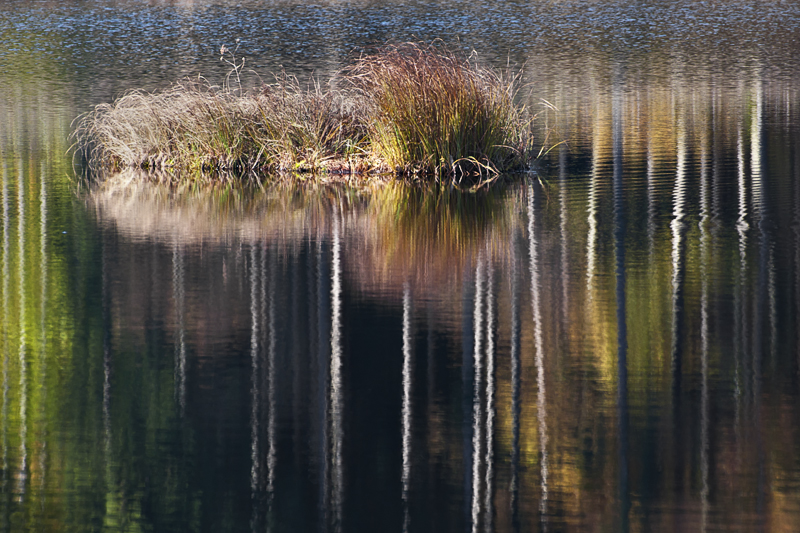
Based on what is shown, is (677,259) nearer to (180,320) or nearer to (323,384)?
(323,384)

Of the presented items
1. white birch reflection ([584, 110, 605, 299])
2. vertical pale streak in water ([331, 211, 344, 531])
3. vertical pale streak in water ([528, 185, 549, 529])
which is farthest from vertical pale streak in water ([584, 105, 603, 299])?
vertical pale streak in water ([331, 211, 344, 531])

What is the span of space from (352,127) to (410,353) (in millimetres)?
10165

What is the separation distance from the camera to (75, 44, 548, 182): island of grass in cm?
1393

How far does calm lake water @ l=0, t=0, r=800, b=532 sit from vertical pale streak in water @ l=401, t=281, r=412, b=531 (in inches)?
1.1

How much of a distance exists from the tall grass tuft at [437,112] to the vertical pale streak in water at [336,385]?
17.8ft

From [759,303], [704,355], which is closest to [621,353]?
[704,355]

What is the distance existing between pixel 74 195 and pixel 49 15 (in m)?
44.6

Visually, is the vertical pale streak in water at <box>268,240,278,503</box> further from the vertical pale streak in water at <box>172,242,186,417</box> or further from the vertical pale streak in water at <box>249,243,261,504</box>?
the vertical pale streak in water at <box>172,242,186,417</box>

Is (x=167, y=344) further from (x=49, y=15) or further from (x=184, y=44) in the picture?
(x=49, y=15)

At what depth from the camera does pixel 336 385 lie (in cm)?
543

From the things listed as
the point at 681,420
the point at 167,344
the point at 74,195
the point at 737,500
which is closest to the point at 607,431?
the point at 681,420

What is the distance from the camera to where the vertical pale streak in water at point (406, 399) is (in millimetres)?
4184

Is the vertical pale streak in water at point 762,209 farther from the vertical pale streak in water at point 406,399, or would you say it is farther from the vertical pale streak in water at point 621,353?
the vertical pale streak in water at point 406,399

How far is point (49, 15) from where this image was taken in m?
54.1
